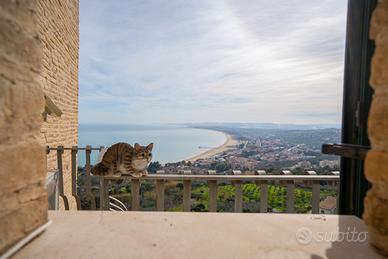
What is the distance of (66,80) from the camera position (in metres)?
5.93

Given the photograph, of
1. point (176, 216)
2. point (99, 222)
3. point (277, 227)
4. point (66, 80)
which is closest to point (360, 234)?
point (277, 227)

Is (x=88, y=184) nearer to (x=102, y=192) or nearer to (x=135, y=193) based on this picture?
(x=102, y=192)

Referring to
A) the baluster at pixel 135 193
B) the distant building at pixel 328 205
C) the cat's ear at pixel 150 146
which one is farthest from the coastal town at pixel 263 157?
the cat's ear at pixel 150 146

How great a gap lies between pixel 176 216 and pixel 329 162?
8.03 ft

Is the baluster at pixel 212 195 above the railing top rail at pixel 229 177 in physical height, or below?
below

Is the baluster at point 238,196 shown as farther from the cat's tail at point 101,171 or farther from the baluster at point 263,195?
the cat's tail at point 101,171

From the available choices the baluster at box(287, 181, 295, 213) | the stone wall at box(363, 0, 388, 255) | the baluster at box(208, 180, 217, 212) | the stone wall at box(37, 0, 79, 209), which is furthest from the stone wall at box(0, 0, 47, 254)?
the stone wall at box(37, 0, 79, 209)

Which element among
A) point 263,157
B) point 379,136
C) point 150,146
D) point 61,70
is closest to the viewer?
point 379,136

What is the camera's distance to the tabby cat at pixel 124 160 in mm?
2002

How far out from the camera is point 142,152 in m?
2.05

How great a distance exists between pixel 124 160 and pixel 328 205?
7.16ft

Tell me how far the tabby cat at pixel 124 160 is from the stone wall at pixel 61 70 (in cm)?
247

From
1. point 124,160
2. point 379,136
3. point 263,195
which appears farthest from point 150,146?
point 379,136

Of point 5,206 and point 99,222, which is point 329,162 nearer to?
point 99,222
